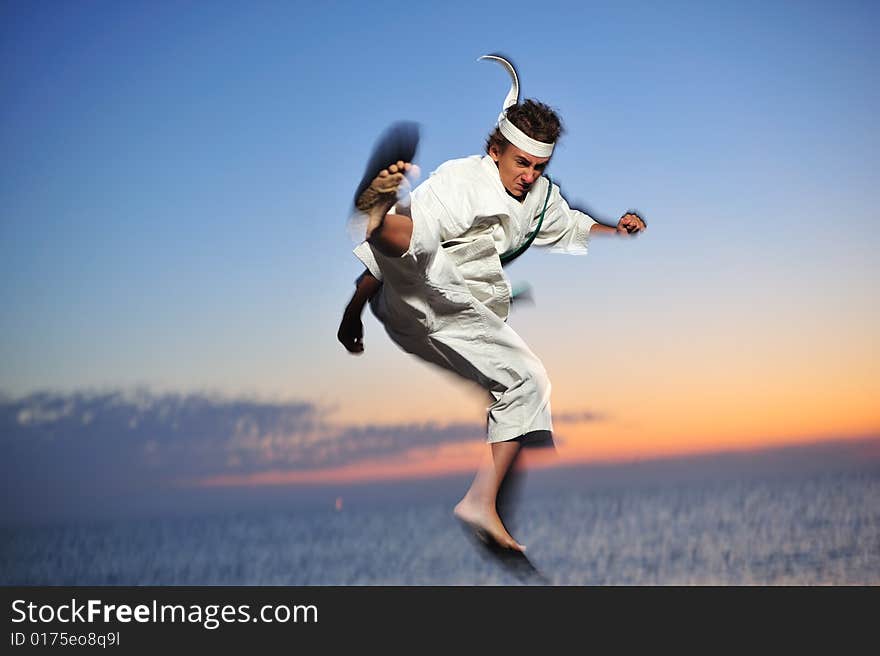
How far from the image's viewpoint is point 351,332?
3020 mm

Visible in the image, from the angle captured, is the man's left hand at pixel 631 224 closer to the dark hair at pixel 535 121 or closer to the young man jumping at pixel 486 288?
the young man jumping at pixel 486 288

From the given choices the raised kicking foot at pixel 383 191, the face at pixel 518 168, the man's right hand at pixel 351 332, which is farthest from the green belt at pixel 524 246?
the raised kicking foot at pixel 383 191

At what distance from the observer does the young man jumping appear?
2736 mm

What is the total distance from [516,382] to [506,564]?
0.51 meters

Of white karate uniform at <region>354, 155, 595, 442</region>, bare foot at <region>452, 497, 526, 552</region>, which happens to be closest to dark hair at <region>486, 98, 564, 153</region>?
white karate uniform at <region>354, 155, 595, 442</region>

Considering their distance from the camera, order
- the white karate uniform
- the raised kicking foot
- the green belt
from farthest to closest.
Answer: the green belt
the white karate uniform
the raised kicking foot

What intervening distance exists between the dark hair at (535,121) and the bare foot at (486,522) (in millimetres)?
958

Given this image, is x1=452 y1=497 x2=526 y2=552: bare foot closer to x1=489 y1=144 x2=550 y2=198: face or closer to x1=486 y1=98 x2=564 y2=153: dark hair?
x1=489 y1=144 x2=550 y2=198: face

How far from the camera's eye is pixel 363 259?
276 cm

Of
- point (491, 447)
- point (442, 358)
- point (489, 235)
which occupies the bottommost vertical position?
point (491, 447)

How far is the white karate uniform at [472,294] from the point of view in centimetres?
272

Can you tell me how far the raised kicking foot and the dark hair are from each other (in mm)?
545
